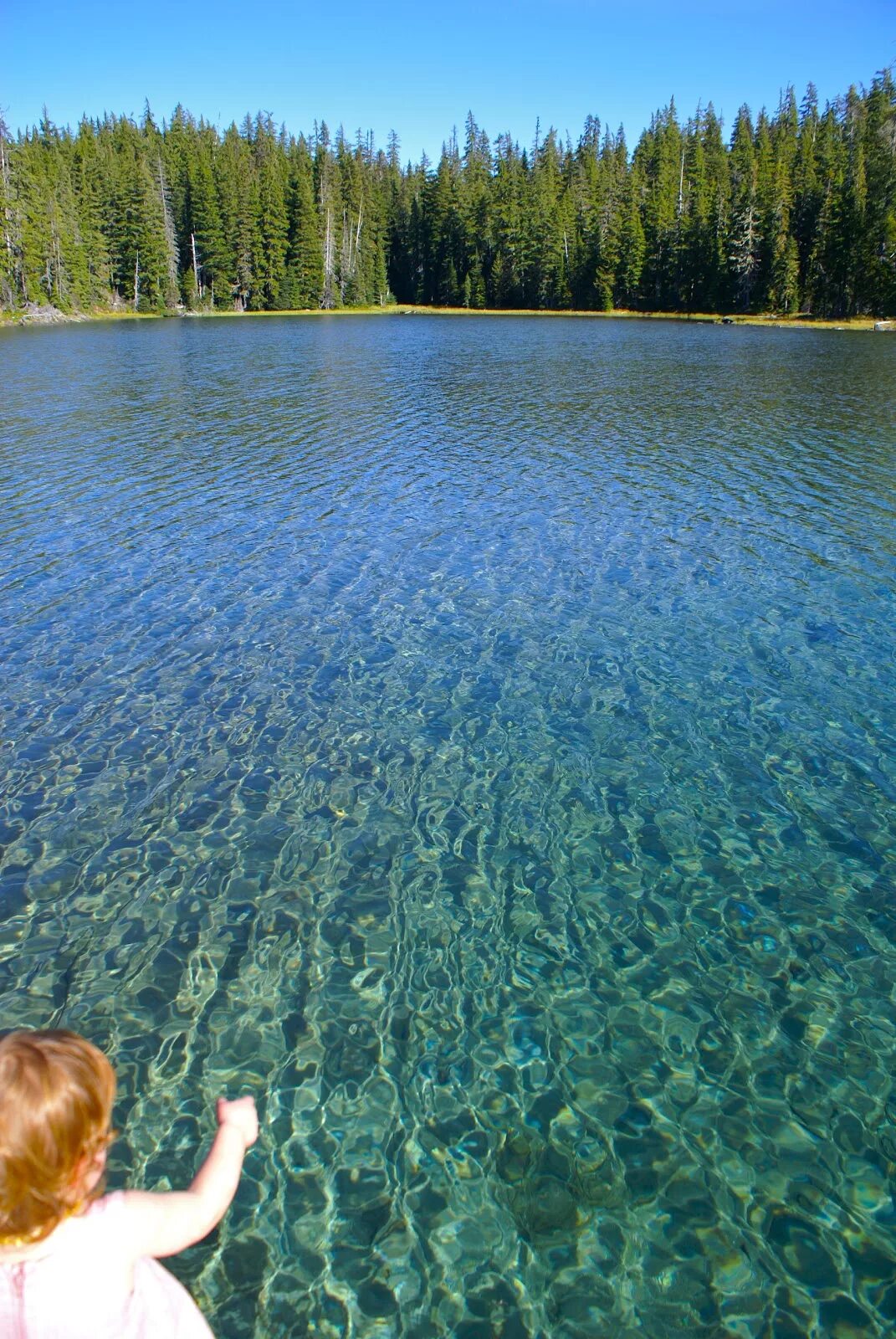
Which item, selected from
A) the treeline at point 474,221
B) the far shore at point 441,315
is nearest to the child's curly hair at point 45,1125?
the far shore at point 441,315

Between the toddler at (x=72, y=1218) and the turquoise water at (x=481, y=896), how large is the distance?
235cm

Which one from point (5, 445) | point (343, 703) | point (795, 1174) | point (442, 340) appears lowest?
point (795, 1174)

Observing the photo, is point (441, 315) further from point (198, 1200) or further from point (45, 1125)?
point (45, 1125)

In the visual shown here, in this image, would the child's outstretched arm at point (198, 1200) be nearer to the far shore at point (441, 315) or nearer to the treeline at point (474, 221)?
the far shore at point (441, 315)

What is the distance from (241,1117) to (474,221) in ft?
461

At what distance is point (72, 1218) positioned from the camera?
8.21 feet

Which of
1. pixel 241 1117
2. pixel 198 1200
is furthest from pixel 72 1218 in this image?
pixel 241 1117

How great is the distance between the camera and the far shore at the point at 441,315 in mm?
88938

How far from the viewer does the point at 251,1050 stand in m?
6.12

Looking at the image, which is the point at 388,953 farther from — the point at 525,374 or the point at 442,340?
the point at 442,340

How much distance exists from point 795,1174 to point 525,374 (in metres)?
48.2

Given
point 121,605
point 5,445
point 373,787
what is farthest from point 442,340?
point 373,787

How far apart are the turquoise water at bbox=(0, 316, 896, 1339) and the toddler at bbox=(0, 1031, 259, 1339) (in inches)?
92.4

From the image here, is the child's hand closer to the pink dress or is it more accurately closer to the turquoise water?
the pink dress
